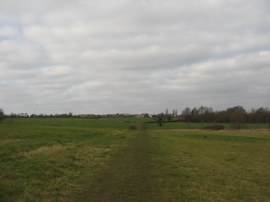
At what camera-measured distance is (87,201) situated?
9695mm

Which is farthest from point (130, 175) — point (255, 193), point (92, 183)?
point (255, 193)

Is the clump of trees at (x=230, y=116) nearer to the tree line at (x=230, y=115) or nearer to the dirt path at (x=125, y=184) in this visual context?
the tree line at (x=230, y=115)

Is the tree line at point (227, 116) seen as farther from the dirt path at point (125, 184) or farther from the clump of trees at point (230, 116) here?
the dirt path at point (125, 184)

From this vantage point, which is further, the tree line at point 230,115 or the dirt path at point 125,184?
the tree line at point 230,115

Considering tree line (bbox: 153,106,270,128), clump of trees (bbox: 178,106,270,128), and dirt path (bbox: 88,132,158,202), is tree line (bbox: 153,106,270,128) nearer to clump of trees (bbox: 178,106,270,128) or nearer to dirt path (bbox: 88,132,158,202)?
clump of trees (bbox: 178,106,270,128)

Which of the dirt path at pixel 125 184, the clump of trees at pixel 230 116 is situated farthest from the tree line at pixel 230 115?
the dirt path at pixel 125 184

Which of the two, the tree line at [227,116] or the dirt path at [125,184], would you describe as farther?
the tree line at [227,116]

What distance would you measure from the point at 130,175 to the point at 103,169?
7.30ft

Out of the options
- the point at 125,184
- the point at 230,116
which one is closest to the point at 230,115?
the point at 230,116

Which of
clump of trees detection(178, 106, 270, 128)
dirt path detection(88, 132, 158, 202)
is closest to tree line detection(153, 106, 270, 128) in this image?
clump of trees detection(178, 106, 270, 128)

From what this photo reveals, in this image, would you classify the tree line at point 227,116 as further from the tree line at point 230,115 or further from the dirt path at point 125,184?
the dirt path at point 125,184

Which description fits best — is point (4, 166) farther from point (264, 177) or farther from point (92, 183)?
point (264, 177)

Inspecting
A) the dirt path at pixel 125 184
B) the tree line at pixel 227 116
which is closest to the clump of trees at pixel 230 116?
the tree line at pixel 227 116

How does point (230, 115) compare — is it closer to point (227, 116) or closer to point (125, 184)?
point (227, 116)
